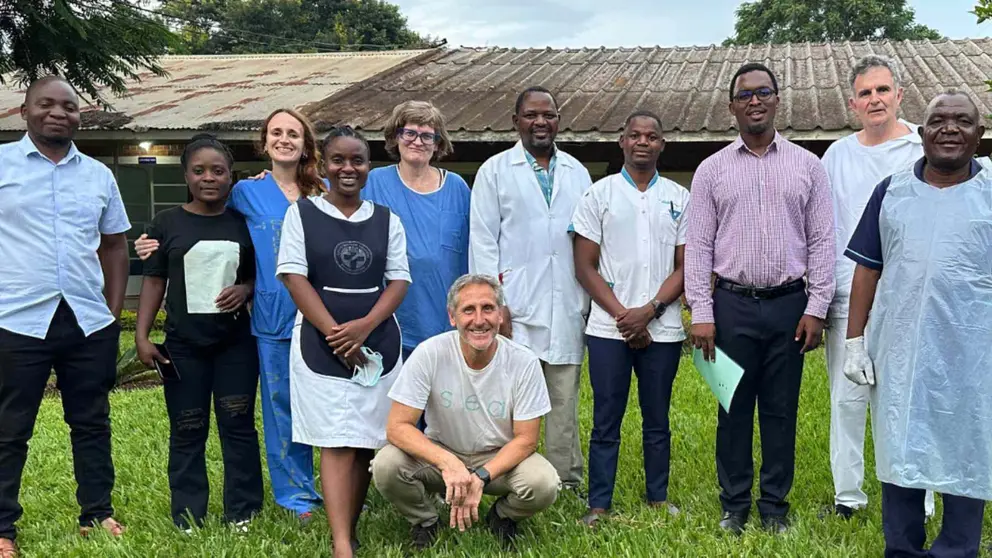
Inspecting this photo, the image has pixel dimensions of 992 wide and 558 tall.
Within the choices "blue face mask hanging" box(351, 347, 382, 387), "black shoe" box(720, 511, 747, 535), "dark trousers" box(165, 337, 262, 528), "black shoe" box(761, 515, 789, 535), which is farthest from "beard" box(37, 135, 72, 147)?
"black shoe" box(761, 515, 789, 535)

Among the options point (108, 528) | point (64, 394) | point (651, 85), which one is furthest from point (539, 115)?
point (651, 85)

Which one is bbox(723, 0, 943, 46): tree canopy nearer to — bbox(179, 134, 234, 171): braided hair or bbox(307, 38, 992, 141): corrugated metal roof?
bbox(307, 38, 992, 141): corrugated metal roof

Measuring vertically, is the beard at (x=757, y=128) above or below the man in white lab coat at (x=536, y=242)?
above

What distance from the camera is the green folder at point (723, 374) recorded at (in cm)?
390

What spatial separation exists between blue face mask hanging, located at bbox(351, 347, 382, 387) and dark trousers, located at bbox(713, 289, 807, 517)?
1571mm

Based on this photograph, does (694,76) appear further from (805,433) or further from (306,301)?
(306,301)

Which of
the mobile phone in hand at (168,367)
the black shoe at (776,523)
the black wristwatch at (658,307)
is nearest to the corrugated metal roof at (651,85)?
the black wristwatch at (658,307)

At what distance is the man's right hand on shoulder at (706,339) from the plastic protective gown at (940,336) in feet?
2.54

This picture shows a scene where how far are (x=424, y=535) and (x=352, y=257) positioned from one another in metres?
1.33

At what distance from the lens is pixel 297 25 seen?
1443 inches

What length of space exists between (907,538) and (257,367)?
3.03 m

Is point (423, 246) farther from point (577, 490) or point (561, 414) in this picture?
point (577, 490)

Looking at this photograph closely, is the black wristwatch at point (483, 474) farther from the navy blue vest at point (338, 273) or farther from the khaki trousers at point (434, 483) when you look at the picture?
the navy blue vest at point (338, 273)

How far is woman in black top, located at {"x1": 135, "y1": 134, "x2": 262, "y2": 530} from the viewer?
4.06m
